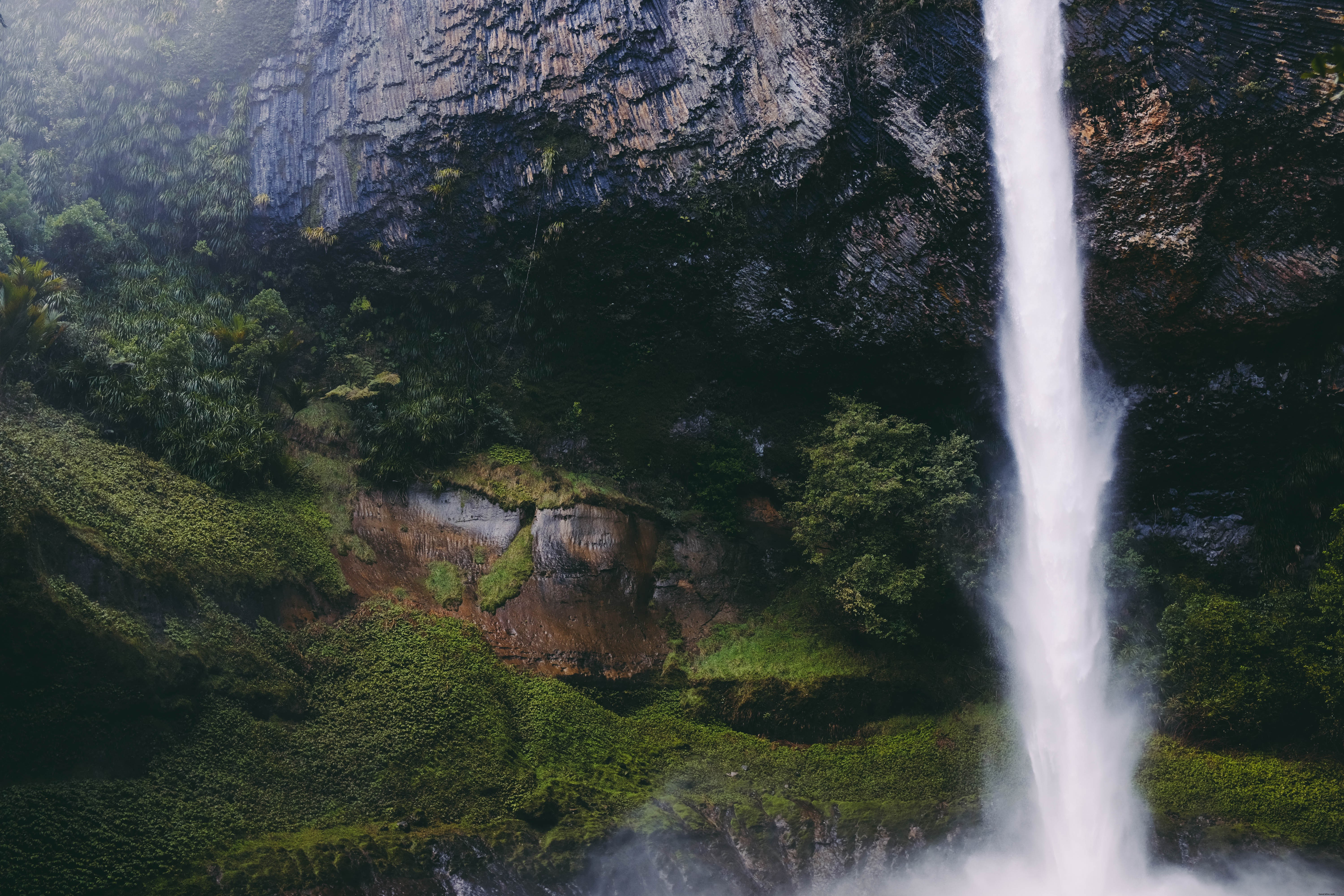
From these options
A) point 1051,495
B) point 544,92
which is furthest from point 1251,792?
point 544,92

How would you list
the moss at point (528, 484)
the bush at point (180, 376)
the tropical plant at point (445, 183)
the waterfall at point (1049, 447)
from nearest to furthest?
the waterfall at point (1049, 447), the bush at point (180, 376), the moss at point (528, 484), the tropical plant at point (445, 183)

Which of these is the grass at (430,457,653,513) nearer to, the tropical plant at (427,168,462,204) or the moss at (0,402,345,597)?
the moss at (0,402,345,597)

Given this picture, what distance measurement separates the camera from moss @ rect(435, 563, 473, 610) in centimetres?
1321

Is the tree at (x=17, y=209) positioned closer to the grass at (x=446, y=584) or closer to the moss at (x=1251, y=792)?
the grass at (x=446, y=584)

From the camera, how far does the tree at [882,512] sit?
1298 cm

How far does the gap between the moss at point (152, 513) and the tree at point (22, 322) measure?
0.81 m

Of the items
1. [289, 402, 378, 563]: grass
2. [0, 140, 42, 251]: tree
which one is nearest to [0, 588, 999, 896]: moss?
[289, 402, 378, 563]: grass

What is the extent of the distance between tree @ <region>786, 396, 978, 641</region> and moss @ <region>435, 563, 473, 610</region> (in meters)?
5.42

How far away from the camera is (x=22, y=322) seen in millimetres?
11938

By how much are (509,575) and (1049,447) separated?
880 cm

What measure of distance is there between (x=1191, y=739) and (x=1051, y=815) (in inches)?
104

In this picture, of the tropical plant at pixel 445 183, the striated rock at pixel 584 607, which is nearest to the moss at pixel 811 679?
the striated rock at pixel 584 607

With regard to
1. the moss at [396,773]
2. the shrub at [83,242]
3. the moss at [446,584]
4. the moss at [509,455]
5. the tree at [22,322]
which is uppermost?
the shrub at [83,242]

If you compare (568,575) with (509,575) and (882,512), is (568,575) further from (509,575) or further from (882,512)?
(882,512)
